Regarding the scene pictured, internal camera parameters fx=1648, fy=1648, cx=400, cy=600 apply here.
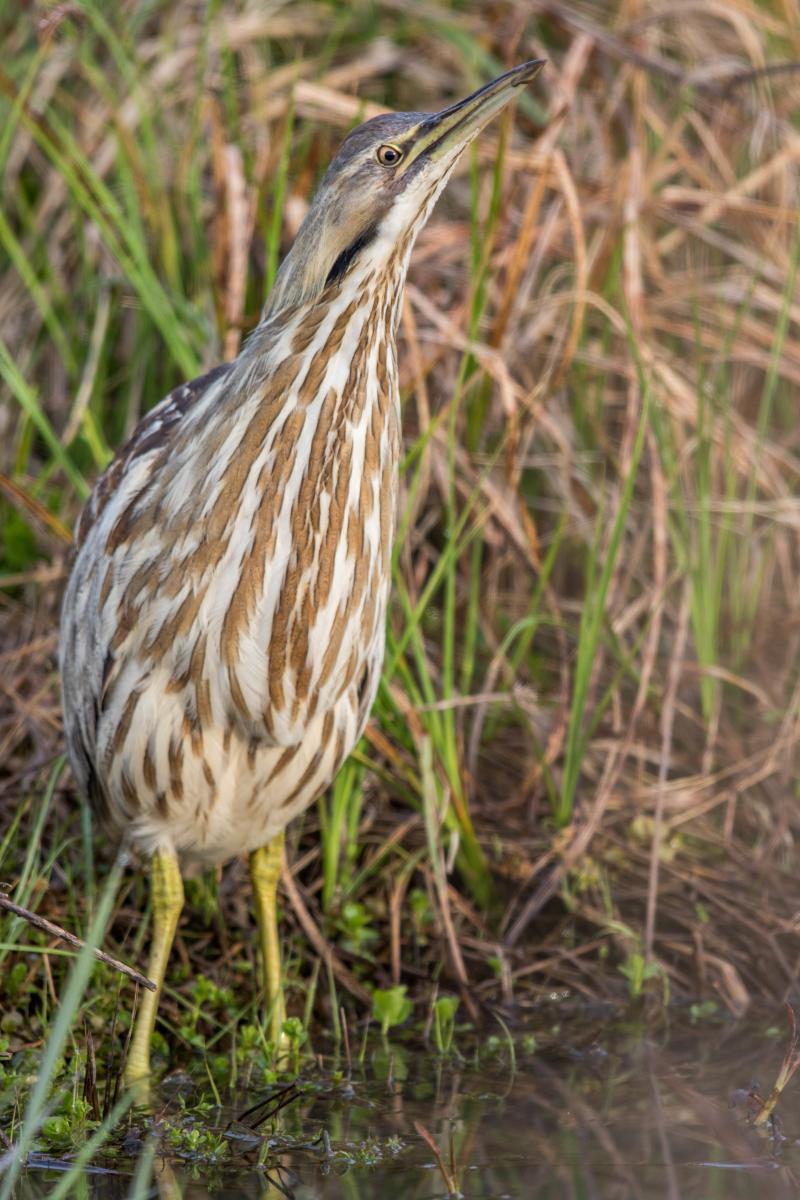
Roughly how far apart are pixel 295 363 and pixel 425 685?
0.86 m

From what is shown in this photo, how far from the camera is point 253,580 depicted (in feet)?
7.45

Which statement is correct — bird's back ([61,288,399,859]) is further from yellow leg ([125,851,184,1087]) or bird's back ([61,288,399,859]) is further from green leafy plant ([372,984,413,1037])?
green leafy plant ([372,984,413,1037])

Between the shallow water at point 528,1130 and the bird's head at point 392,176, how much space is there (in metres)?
1.13

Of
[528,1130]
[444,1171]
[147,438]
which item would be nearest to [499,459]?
[147,438]

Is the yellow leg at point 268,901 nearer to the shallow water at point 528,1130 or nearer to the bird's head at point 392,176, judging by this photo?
the shallow water at point 528,1130

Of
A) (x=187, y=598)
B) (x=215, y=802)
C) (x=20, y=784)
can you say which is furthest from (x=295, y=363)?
(x=20, y=784)

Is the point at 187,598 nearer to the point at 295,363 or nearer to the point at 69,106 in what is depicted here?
the point at 295,363

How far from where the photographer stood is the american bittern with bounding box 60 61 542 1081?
7.16ft

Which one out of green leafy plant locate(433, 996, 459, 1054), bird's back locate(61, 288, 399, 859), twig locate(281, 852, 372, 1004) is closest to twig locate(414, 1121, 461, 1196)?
green leafy plant locate(433, 996, 459, 1054)

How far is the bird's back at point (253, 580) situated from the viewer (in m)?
2.25

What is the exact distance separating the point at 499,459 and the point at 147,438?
1159 millimetres

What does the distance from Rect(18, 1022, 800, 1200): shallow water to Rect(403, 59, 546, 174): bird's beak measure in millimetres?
1267

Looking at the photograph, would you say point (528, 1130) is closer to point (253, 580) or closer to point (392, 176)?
point (253, 580)

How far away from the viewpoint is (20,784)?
3145 millimetres
